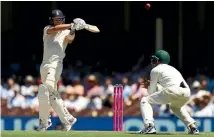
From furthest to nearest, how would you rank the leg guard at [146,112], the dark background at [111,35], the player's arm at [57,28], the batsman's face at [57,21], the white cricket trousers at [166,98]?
the dark background at [111,35], the batsman's face at [57,21], the player's arm at [57,28], the white cricket trousers at [166,98], the leg guard at [146,112]

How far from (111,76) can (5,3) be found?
128 inches

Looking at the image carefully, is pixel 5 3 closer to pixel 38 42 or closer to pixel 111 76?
pixel 38 42

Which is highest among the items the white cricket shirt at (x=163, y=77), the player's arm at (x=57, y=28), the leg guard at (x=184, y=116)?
the player's arm at (x=57, y=28)

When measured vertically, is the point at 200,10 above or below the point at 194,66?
above

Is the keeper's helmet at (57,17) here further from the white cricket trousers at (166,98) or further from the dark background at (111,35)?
the dark background at (111,35)

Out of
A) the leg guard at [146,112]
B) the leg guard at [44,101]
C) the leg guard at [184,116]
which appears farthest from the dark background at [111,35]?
the leg guard at [146,112]

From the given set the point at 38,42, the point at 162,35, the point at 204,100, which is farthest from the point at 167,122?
the point at 38,42

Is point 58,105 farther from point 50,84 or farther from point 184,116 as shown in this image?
point 184,116

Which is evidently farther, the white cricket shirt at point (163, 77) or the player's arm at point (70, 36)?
the player's arm at point (70, 36)

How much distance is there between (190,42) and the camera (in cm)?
2052

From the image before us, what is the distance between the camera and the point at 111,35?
21.1 m

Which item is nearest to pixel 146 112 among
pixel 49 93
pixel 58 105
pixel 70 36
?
pixel 58 105

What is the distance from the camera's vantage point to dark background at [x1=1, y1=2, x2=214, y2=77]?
66.9 feet

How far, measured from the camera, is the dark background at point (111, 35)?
20.4 meters
